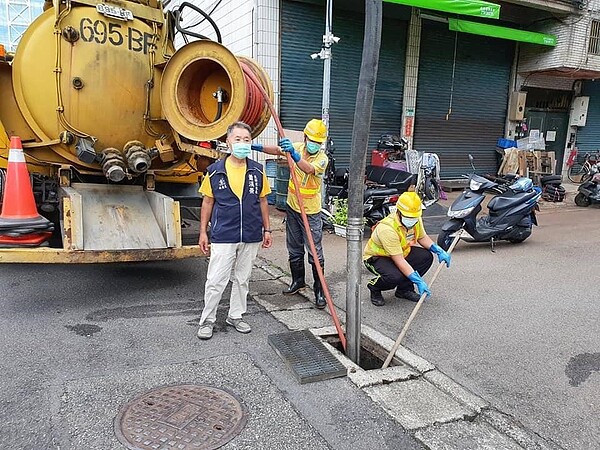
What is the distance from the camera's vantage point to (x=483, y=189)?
6648mm

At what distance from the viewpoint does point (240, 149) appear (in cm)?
351

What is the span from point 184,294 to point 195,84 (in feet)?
6.33

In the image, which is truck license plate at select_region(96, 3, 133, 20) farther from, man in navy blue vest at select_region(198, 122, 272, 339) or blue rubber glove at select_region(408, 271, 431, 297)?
blue rubber glove at select_region(408, 271, 431, 297)

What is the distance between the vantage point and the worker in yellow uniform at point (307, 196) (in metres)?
4.20

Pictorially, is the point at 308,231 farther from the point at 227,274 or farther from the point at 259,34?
the point at 259,34

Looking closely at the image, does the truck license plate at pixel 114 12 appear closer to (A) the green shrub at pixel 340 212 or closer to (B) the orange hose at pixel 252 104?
(B) the orange hose at pixel 252 104

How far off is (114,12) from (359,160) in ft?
8.66

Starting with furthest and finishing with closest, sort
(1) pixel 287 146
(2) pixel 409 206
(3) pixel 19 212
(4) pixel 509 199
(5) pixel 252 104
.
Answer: (4) pixel 509 199
(5) pixel 252 104
(2) pixel 409 206
(3) pixel 19 212
(1) pixel 287 146

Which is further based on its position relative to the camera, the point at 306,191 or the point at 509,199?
the point at 509,199

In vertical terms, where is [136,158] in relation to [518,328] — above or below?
above

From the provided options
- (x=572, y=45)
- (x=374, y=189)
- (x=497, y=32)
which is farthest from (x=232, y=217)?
(x=572, y=45)

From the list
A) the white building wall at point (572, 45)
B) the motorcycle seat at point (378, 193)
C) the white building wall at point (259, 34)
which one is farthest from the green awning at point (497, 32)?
the motorcycle seat at point (378, 193)

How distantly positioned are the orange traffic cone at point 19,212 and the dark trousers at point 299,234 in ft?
6.68

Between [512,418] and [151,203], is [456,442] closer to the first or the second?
[512,418]
